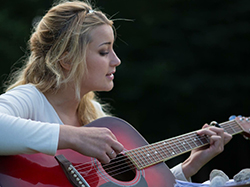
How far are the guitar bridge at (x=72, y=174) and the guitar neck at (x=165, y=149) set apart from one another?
289 millimetres

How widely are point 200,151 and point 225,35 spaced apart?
212cm

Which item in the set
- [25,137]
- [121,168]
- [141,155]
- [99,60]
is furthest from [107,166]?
[99,60]

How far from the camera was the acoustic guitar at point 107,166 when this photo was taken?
1.13 m

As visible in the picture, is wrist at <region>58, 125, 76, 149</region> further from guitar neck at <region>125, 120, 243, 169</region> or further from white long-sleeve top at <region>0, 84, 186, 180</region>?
guitar neck at <region>125, 120, 243, 169</region>

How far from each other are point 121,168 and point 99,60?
54 centimetres

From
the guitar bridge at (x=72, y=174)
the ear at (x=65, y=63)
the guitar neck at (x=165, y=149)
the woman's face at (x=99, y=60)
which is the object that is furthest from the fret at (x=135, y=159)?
the ear at (x=65, y=63)

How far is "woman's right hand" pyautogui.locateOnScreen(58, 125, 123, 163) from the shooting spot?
1191 millimetres

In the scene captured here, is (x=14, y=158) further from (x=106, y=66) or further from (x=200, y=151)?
(x=200, y=151)

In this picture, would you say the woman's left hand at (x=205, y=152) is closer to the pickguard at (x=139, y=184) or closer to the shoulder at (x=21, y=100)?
the pickguard at (x=139, y=184)

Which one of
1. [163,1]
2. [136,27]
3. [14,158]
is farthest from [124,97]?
[14,158]

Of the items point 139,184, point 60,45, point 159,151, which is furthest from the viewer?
point 60,45

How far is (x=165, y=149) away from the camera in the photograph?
1562 mm

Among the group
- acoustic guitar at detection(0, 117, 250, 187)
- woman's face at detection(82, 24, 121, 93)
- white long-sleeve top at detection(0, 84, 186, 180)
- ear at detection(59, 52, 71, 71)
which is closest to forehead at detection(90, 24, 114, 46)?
woman's face at detection(82, 24, 121, 93)

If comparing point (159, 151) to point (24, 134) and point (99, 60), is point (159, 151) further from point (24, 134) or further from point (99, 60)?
point (24, 134)
